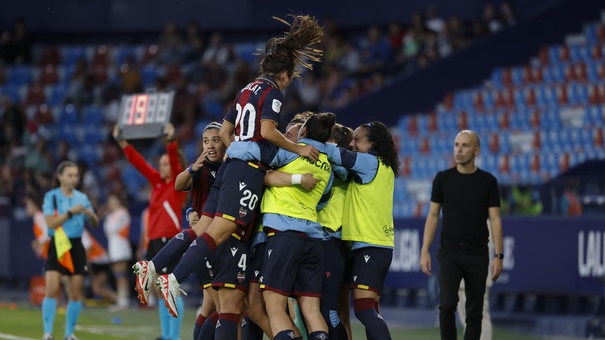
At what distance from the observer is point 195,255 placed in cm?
937

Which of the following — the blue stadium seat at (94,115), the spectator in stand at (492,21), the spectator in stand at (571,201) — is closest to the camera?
the spectator in stand at (571,201)

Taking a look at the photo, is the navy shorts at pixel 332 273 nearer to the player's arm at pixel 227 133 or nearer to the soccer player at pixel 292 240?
the soccer player at pixel 292 240

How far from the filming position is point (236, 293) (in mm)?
9625

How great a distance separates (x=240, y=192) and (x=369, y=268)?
147cm

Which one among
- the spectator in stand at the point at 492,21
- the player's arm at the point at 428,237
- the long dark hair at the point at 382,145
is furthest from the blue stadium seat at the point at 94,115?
the long dark hair at the point at 382,145

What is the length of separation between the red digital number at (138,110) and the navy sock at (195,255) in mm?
3861

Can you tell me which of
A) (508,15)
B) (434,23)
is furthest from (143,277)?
(434,23)

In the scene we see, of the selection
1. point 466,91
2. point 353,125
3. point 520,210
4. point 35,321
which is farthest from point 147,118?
point 466,91

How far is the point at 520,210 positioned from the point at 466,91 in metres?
7.59

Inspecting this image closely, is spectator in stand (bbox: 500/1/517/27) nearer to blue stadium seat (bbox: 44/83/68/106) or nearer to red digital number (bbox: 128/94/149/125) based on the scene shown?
blue stadium seat (bbox: 44/83/68/106)

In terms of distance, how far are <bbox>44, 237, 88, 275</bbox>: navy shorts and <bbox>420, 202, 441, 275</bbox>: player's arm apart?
14.1 ft

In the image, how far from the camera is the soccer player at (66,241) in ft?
43.4

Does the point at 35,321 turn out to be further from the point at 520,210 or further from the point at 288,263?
the point at 288,263

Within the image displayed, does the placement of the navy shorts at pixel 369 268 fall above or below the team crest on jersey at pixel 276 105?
below
